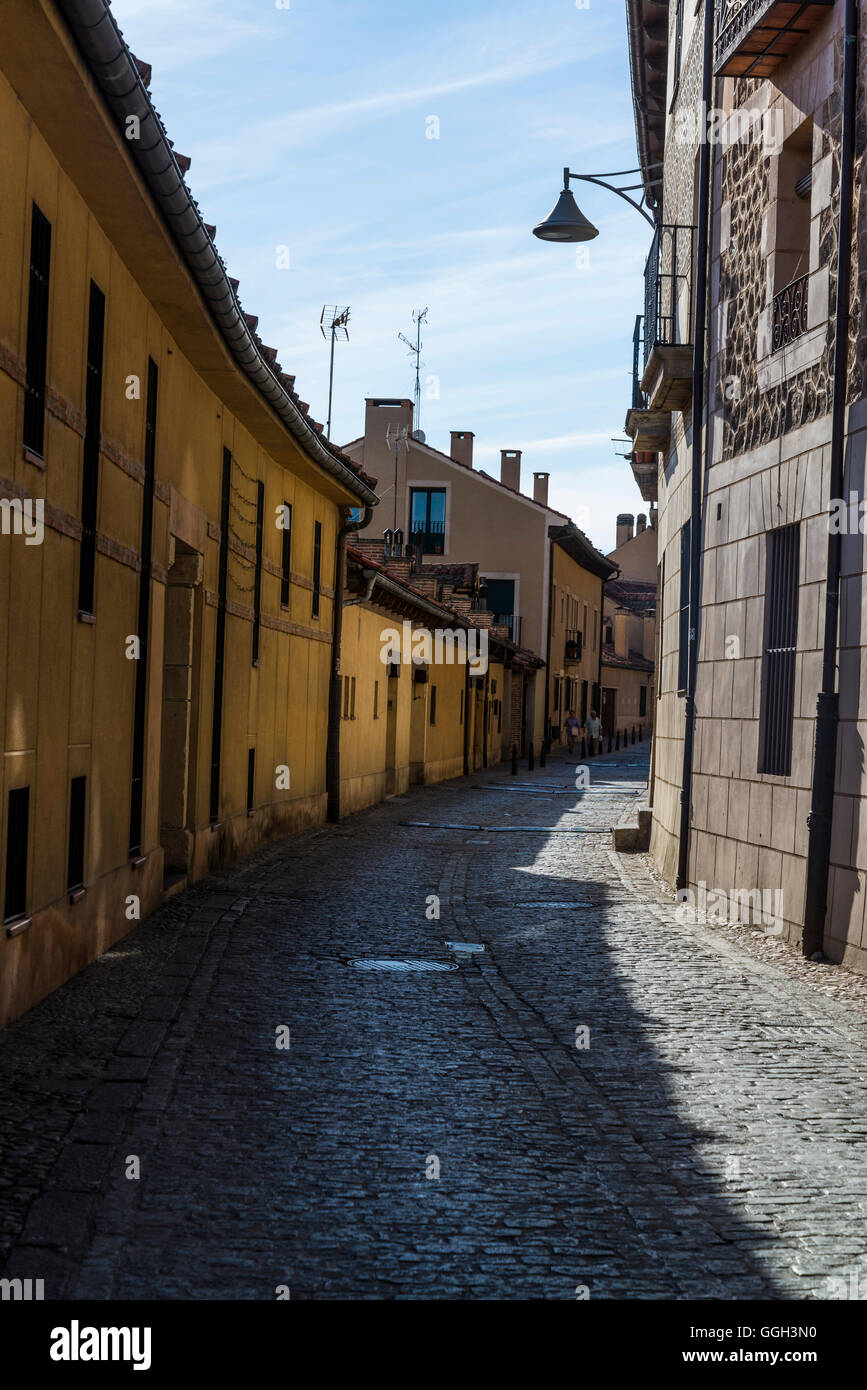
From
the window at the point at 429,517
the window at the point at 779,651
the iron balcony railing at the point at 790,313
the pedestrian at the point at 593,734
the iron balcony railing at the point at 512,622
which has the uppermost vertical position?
the window at the point at 429,517

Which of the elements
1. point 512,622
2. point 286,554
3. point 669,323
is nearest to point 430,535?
point 512,622

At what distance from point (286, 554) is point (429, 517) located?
30103mm

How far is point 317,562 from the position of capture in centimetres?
1992

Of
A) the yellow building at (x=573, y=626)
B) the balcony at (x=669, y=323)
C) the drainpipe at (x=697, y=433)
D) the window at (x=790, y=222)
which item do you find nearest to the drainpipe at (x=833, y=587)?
the window at (x=790, y=222)

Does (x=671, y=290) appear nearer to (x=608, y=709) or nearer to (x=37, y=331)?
(x=37, y=331)

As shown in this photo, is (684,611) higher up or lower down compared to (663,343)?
lower down

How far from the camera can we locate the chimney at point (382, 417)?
47344 mm

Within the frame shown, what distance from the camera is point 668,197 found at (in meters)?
18.4

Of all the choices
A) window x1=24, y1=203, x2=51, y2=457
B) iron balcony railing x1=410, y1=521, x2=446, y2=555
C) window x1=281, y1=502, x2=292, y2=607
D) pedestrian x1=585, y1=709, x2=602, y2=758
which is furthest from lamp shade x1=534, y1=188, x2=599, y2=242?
pedestrian x1=585, y1=709, x2=602, y2=758

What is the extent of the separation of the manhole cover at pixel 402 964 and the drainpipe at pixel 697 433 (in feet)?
15.5

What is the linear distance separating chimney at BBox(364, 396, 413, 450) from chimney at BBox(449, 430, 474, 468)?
5082 mm

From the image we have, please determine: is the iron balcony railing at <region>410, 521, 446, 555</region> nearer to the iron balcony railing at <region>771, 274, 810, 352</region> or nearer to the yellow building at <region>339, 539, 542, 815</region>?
the yellow building at <region>339, 539, 542, 815</region>

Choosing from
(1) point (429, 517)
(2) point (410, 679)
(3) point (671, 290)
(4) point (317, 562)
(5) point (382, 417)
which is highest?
(5) point (382, 417)

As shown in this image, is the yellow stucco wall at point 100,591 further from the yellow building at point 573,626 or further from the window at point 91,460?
the yellow building at point 573,626
